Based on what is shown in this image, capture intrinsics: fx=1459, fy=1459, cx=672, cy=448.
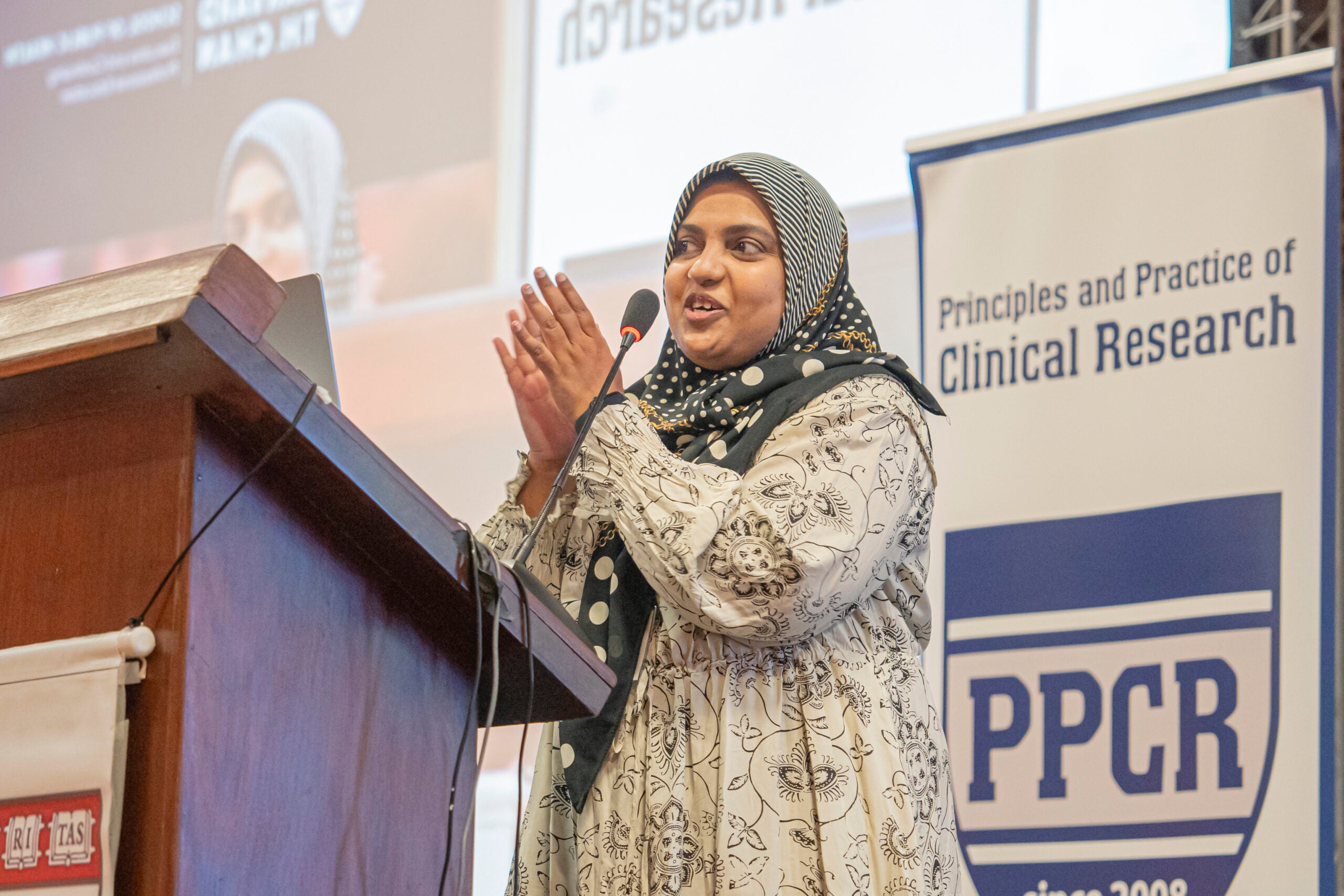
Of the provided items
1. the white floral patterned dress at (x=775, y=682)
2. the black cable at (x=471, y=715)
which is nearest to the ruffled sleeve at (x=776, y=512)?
the white floral patterned dress at (x=775, y=682)

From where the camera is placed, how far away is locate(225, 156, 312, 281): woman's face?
3.62 metres

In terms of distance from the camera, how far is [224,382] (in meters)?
0.93

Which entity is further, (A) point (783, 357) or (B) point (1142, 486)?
(B) point (1142, 486)

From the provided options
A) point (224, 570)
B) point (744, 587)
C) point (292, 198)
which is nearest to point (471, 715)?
point (224, 570)

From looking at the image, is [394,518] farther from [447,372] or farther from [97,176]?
[97,176]

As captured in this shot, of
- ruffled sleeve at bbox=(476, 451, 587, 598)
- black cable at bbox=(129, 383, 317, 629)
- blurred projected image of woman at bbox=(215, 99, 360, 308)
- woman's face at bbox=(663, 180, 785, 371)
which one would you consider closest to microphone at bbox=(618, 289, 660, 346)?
woman's face at bbox=(663, 180, 785, 371)

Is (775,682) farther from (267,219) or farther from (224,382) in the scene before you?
(267,219)

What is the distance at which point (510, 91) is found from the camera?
11.2 ft

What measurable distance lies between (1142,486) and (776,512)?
1.07 metres

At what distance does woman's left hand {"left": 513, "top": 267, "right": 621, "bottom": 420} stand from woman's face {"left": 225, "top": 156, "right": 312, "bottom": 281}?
6.58 ft

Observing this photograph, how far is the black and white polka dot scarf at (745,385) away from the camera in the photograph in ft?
5.71

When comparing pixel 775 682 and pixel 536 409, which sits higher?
pixel 536 409

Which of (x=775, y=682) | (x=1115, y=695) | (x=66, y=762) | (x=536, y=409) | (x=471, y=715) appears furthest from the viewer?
(x=1115, y=695)

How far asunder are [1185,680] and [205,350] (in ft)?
6.17
